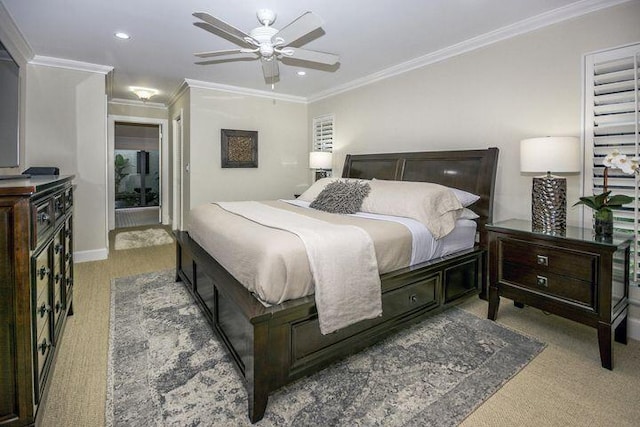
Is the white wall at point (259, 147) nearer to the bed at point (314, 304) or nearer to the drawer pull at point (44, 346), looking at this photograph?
the bed at point (314, 304)

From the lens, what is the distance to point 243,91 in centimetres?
504

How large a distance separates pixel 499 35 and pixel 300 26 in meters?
1.90

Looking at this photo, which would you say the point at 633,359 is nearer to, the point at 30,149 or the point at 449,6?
the point at 449,6

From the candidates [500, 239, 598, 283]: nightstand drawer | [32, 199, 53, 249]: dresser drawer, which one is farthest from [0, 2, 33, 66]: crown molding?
A: [500, 239, 598, 283]: nightstand drawer

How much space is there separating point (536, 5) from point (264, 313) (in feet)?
9.68

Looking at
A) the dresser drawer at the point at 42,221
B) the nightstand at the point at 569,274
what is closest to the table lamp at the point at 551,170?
the nightstand at the point at 569,274

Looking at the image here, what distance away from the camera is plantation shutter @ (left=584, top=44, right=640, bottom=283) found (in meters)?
2.27

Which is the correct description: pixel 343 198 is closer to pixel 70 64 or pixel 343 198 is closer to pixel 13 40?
pixel 13 40

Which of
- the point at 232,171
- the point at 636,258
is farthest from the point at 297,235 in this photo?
the point at 232,171

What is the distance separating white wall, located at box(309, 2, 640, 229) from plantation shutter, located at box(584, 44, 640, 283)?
75 millimetres

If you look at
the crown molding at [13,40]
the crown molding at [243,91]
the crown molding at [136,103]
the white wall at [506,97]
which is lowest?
the white wall at [506,97]

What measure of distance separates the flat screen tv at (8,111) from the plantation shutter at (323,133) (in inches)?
144

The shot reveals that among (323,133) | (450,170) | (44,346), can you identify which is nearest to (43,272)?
(44,346)

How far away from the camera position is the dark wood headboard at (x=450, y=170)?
2961 millimetres
